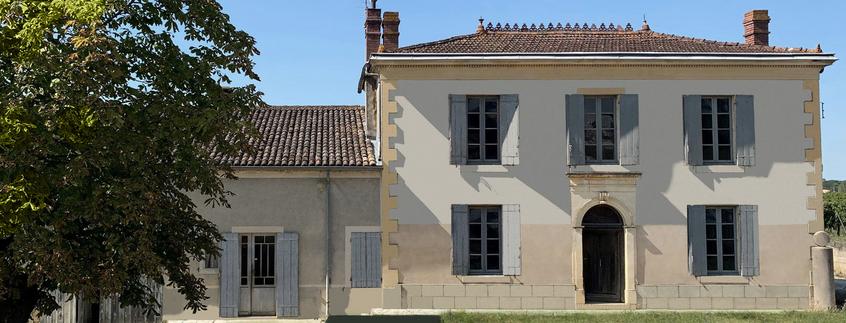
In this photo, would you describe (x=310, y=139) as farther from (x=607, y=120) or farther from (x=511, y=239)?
(x=607, y=120)

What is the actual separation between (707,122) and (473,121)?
461 cm

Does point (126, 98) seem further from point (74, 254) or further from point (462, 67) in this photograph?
point (462, 67)

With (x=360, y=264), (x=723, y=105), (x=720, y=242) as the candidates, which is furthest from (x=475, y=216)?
(x=723, y=105)

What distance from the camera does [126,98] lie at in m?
11.3

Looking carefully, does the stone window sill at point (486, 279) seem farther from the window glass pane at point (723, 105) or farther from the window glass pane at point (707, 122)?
the window glass pane at point (723, 105)

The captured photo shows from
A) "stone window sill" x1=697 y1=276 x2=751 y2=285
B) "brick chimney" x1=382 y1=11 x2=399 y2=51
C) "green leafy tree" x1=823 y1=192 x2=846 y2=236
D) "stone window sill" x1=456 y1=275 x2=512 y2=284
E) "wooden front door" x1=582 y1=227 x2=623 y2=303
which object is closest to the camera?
"stone window sill" x1=456 y1=275 x2=512 y2=284

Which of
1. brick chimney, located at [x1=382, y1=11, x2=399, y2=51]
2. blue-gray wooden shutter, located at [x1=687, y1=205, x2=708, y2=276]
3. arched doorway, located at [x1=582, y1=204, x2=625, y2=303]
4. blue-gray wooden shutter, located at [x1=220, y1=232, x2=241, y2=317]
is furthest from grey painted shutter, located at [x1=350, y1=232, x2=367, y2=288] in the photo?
blue-gray wooden shutter, located at [x1=687, y1=205, x2=708, y2=276]

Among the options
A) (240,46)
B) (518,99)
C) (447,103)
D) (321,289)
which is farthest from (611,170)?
(240,46)

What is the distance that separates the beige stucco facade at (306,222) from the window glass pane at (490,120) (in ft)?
7.72

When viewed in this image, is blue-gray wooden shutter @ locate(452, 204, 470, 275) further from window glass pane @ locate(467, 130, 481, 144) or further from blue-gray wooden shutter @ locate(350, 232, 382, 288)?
blue-gray wooden shutter @ locate(350, 232, 382, 288)

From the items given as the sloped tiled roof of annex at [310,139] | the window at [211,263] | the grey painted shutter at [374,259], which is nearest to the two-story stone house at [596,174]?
the grey painted shutter at [374,259]

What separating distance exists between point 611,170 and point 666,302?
9.10 ft

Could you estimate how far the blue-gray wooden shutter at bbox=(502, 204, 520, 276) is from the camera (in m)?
17.2

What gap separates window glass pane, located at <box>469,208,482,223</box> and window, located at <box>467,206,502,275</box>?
24mm
